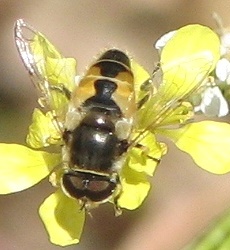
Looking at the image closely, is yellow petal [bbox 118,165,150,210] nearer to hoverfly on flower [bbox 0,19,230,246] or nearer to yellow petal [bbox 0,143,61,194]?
hoverfly on flower [bbox 0,19,230,246]

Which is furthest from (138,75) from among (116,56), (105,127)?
(105,127)

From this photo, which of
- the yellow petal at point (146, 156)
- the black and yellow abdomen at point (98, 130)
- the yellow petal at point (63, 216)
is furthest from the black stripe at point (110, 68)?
the yellow petal at point (63, 216)

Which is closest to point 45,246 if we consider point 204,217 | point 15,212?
point 15,212

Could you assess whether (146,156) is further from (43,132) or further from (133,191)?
(43,132)

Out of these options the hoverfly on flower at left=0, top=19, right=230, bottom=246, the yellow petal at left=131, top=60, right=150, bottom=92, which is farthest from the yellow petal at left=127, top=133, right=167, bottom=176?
the yellow petal at left=131, top=60, right=150, bottom=92

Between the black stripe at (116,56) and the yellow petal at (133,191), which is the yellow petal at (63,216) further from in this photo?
the black stripe at (116,56)

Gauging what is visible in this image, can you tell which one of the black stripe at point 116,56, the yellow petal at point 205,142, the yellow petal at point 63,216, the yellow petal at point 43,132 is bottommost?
the yellow petal at point 63,216
